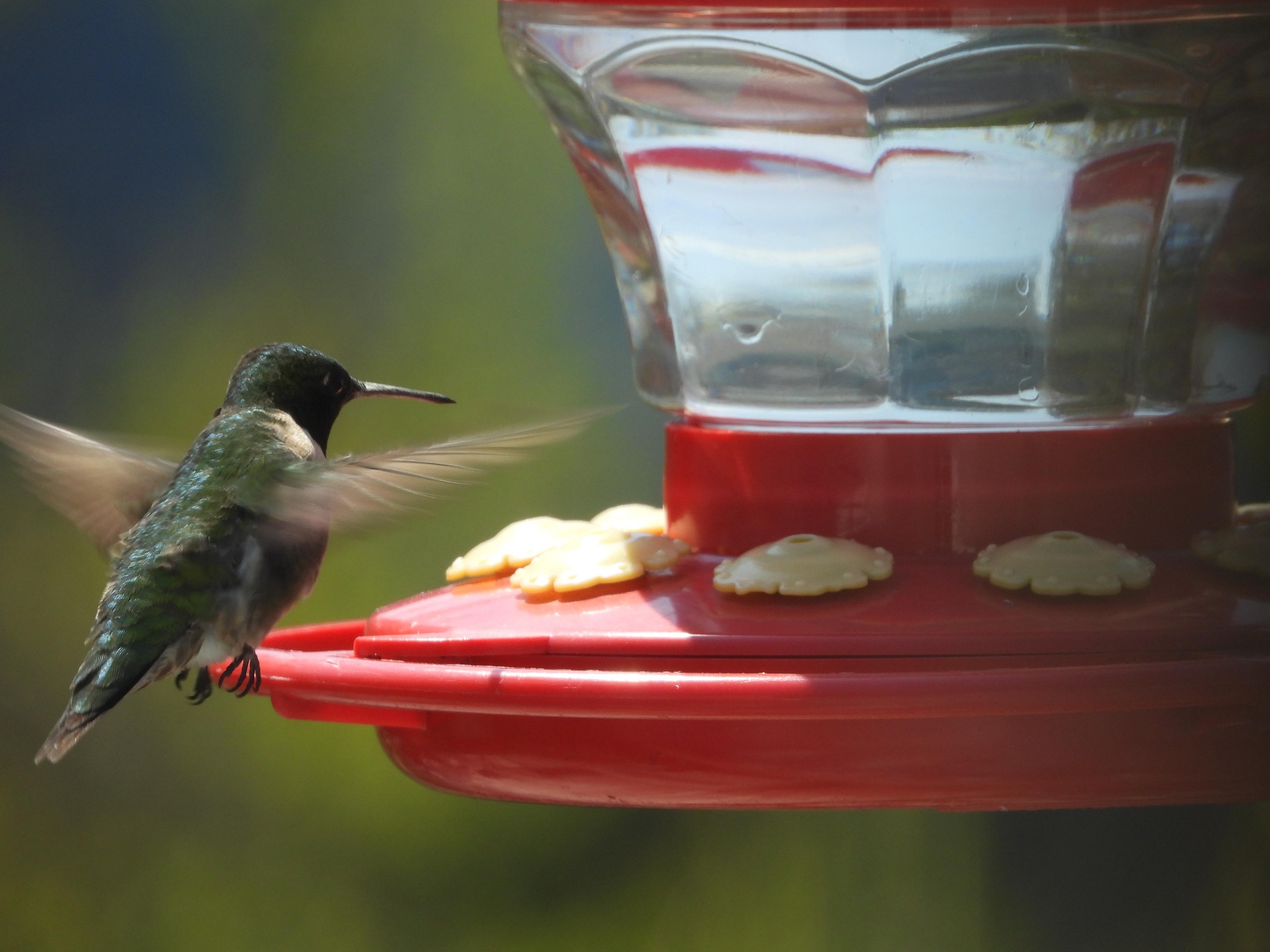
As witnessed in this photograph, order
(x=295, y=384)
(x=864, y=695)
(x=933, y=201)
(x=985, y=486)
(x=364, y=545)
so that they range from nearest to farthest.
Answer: (x=864, y=695) < (x=985, y=486) < (x=933, y=201) < (x=295, y=384) < (x=364, y=545)

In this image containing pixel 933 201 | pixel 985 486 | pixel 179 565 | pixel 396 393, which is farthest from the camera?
pixel 396 393

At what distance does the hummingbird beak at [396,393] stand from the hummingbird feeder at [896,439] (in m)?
0.26

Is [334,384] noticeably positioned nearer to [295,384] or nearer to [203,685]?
[295,384]

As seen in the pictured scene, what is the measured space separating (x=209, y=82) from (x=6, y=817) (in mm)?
2491

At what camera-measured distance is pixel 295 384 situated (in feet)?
7.78

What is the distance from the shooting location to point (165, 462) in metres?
2.43

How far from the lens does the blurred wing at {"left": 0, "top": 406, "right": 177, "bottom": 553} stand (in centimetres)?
234

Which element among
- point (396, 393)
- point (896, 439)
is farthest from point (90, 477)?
point (896, 439)

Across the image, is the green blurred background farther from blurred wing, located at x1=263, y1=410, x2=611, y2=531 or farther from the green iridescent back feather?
blurred wing, located at x1=263, y1=410, x2=611, y2=531

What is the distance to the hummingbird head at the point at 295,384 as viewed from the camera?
2.37m

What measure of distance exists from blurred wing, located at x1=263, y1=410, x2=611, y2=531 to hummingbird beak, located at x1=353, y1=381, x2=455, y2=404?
0.53 ft

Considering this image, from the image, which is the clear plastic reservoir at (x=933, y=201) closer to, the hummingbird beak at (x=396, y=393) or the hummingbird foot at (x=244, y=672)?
the hummingbird beak at (x=396, y=393)

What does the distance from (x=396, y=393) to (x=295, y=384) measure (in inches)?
9.4

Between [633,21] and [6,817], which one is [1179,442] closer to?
[633,21]
